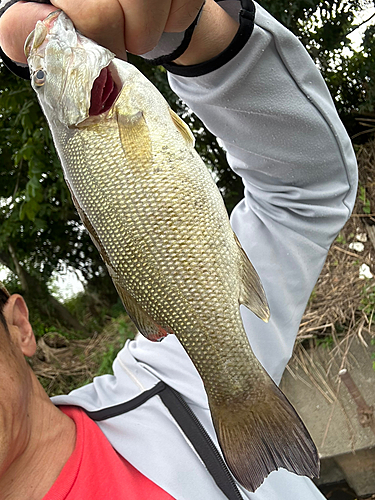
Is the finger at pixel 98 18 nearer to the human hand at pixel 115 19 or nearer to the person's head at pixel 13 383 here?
the human hand at pixel 115 19

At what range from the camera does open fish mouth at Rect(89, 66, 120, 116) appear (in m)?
0.94

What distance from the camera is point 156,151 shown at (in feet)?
3.01

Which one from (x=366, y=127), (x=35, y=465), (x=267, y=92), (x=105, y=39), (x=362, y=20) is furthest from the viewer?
(x=366, y=127)

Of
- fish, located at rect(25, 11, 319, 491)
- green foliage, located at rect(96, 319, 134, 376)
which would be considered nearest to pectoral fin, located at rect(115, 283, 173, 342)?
fish, located at rect(25, 11, 319, 491)

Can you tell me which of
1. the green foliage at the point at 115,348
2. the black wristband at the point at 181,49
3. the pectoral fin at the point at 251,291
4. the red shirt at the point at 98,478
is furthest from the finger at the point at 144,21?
the green foliage at the point at 115,348

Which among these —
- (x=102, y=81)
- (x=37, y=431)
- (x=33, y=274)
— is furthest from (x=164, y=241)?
(x=33, y=274)

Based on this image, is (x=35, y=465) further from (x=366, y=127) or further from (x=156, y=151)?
(x=366, y=127)

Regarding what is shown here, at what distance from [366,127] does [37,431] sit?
4083mm

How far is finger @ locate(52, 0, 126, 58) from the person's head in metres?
0.90

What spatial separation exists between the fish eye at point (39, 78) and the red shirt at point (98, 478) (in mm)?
987

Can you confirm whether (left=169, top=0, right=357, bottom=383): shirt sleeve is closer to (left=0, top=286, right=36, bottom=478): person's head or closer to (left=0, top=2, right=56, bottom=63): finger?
(left=0, top=2, right=56, bottom=63): finger

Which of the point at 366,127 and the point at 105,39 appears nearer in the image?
the point at 105,39

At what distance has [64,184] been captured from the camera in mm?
5473

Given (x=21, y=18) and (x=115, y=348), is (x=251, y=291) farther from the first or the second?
(x=115, y=348)
